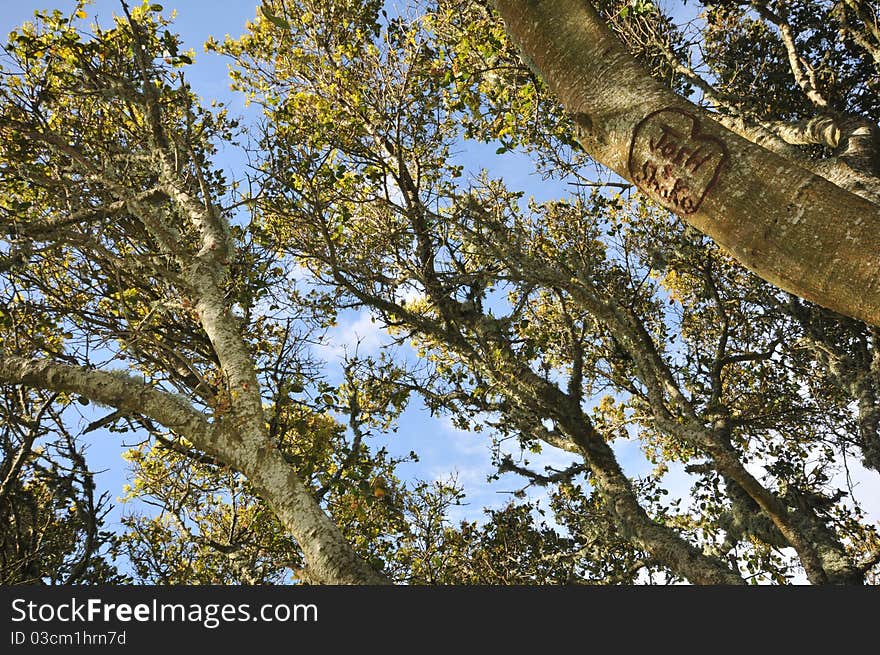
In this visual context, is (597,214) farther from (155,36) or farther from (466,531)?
(155,36)

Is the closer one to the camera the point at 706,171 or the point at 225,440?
the point at 706,171

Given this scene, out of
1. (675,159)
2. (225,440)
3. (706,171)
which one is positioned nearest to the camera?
(706,171)

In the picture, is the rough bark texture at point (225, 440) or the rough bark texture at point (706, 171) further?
the rough bark texture at point (225, 440)

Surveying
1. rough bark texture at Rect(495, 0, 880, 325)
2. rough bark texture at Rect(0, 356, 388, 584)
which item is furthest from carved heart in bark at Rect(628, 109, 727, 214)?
rough bark texture at Rect(0, 356, 388, 584)

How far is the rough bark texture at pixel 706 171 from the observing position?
2.16 m

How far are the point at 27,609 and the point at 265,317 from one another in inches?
256

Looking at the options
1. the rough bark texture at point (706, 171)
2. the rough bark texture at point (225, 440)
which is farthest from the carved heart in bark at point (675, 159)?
the rough bark texture at point (225, 440)

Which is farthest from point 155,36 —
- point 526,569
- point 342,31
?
point 526,569

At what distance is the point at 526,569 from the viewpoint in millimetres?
10688

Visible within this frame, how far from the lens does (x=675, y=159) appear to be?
108 inches

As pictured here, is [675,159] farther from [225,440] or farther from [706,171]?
[225,440]

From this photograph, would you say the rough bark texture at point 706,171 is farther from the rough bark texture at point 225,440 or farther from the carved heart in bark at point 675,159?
the rough bark texture at point 225,440

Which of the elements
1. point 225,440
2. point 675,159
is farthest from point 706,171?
point 225,440

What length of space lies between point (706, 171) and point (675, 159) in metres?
0.20
